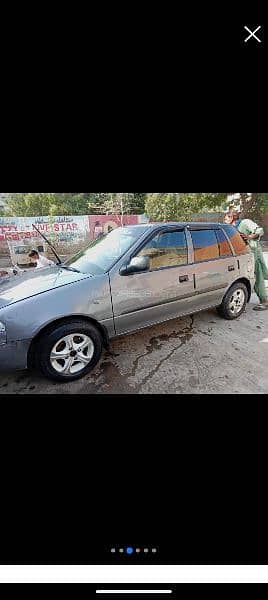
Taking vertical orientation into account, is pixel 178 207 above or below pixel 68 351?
above


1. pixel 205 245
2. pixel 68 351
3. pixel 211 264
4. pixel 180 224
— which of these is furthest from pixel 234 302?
pixel 68 351

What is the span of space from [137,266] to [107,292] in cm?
38

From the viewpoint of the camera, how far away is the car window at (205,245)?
2842mm

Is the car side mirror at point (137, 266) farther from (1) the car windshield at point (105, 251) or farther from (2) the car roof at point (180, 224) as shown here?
(2) the car roof at point (180, 224)

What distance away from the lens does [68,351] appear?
2.17 m

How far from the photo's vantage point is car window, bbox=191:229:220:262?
284cm

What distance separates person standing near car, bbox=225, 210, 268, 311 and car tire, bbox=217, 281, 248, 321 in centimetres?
49

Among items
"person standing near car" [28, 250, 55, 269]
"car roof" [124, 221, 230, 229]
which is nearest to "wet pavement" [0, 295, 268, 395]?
"car roof" [124, 221, 230, 229]

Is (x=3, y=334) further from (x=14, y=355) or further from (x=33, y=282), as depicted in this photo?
(x=33, y=282)

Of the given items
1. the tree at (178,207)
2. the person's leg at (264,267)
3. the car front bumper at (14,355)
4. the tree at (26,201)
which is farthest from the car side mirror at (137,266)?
the person's leg at (264,267)

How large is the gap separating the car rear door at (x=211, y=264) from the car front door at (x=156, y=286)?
143 millimetres
